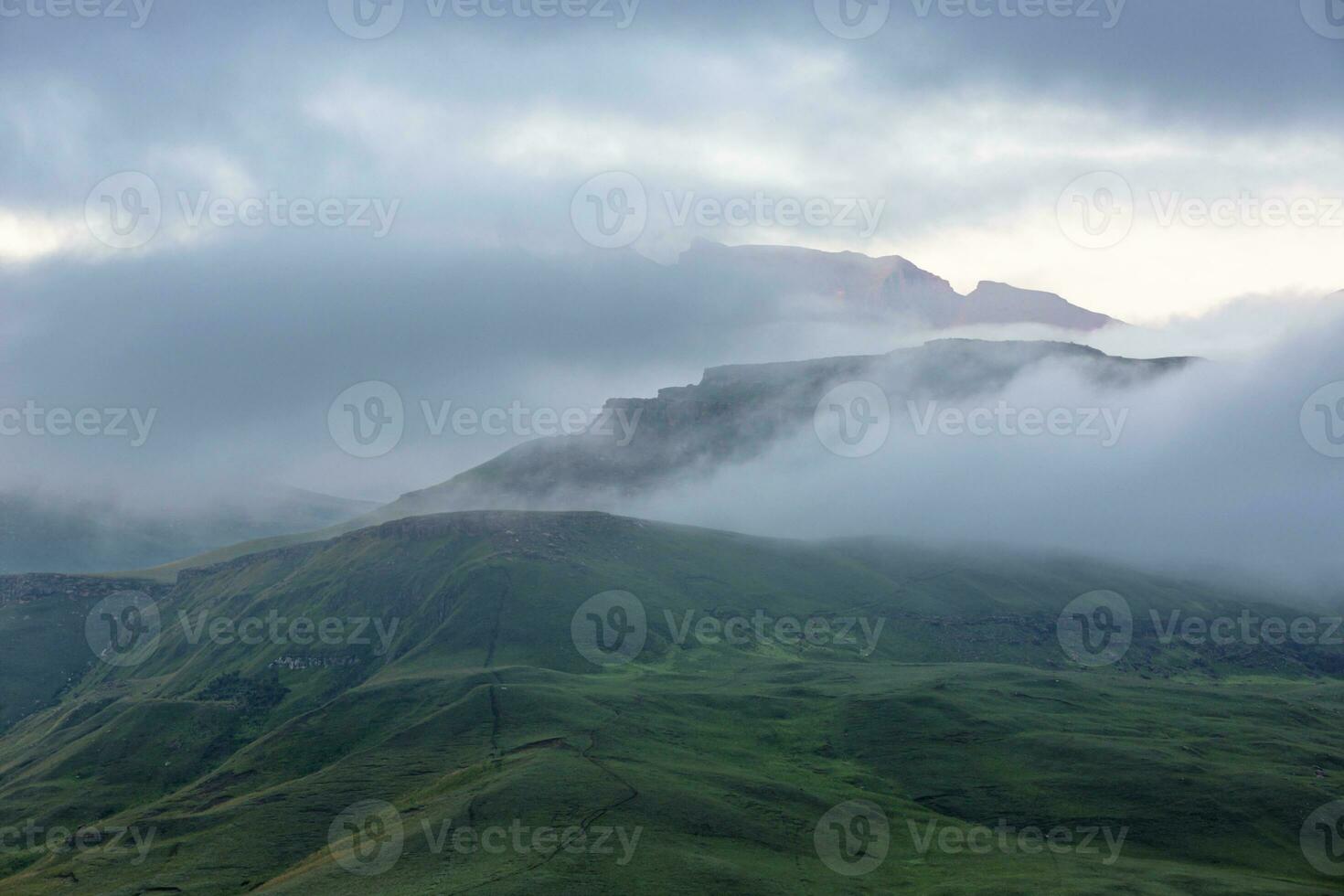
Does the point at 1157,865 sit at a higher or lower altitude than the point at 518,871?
lower

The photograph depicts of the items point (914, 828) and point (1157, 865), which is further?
point (914, 828)

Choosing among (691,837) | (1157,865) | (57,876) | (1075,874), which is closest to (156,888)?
(57,876)

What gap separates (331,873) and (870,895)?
78.6 meters

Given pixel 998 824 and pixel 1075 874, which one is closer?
pixel 1075 874

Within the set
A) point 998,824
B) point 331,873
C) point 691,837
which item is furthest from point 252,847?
point 998,824

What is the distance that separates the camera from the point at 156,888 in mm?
170375

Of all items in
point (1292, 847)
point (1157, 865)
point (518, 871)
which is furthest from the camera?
point (1292, 847)

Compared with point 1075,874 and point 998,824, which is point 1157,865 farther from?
point 998,824

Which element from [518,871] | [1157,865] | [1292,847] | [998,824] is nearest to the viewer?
[518,871]

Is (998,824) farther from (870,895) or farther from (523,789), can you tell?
(523,789)

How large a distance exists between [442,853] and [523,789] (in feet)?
86.4

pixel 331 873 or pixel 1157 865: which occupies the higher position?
pixel 331 873

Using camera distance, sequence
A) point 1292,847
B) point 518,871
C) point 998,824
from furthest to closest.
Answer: point 998,824 < point 1292,847 < point 518,871

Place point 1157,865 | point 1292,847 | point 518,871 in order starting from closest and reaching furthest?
point 518,871, point 1157,865, point 1292,847
